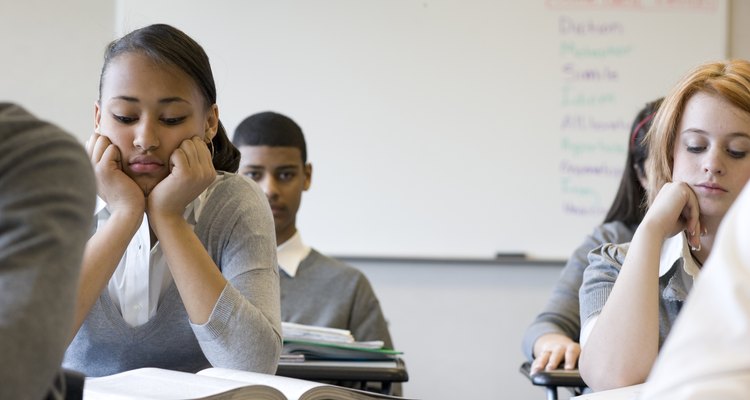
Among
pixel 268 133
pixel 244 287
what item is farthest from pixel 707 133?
pixel 268 133

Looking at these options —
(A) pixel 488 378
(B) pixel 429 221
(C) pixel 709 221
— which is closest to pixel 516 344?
(A) pixel 488 378

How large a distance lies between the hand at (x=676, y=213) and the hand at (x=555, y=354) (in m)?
0.53

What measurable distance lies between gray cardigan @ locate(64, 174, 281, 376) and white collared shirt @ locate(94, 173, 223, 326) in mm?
19

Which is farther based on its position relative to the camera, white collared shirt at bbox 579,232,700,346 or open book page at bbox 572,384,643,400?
white collared shirt at bbox 579,232,700,346

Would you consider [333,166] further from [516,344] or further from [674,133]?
[674,133]

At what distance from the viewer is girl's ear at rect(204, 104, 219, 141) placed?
181 cm

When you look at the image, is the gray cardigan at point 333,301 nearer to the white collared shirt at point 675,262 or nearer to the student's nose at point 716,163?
the white collared shirt at point 675,262

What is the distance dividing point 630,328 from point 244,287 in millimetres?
642

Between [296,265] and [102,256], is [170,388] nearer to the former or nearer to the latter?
[102,256]

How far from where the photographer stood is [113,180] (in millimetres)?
1687

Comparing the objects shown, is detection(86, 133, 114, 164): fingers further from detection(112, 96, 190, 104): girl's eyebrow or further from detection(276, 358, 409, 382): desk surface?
detection(276, 358, 409, 382): desk surface

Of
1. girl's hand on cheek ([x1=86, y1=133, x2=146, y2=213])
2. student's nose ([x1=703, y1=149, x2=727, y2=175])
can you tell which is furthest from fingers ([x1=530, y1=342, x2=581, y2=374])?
girl's hand on cheek ([x1=86, y1=133, x2=146, y2=213])

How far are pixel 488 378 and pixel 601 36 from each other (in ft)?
4.36

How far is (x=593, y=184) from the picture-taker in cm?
369
